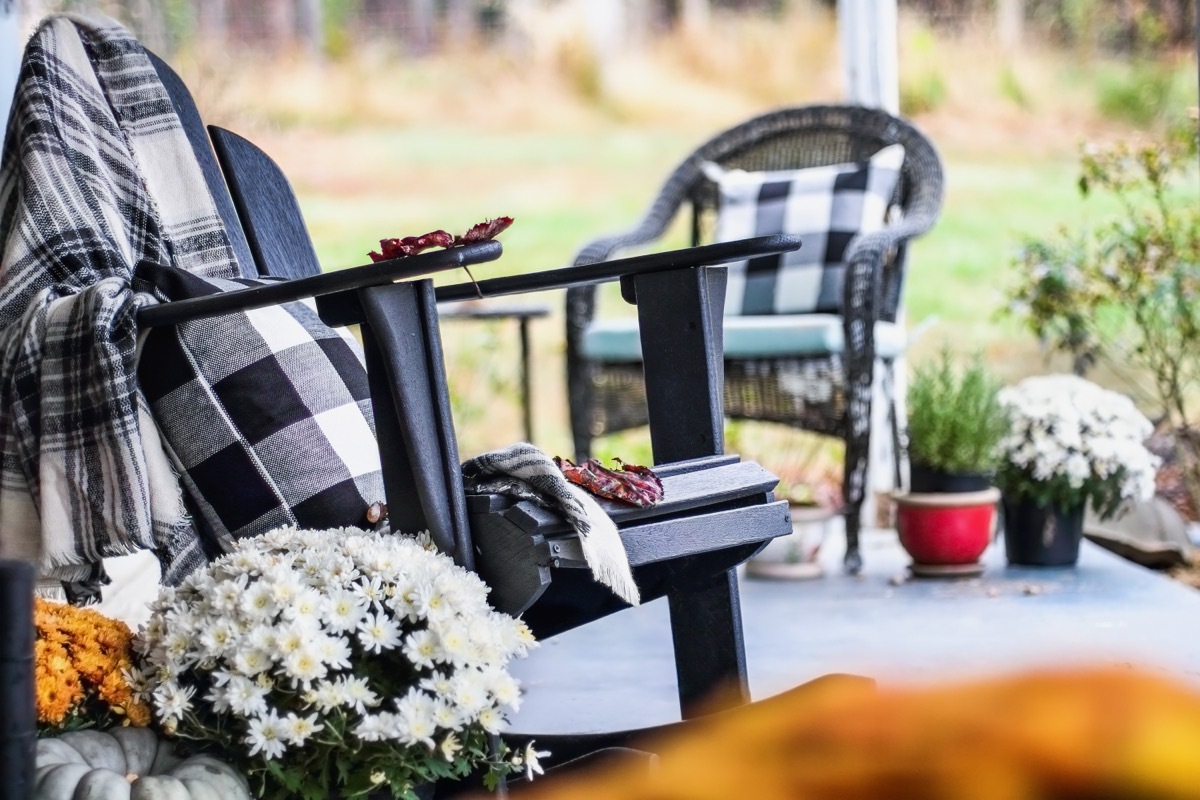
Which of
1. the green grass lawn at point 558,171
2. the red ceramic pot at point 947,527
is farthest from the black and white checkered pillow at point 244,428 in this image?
the green grass lawn at point 558,171

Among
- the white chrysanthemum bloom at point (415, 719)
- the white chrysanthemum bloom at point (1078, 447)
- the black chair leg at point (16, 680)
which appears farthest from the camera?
the white chrysanthemum bloom at point (1078, 447)

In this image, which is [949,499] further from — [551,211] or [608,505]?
[551,211]

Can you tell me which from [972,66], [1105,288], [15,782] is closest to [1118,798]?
[15,782]

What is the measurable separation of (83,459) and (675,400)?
0.65m

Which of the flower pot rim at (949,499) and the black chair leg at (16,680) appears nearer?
the black chair leg at (16,680)

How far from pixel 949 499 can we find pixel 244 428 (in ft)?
6.25

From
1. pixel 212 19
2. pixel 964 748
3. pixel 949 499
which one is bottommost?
pixel 949 499

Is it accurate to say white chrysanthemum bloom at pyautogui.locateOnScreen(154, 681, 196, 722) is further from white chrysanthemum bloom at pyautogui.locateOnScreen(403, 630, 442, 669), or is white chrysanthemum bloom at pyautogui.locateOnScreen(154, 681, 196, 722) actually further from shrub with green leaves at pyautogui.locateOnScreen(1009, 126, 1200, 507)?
shrub with green leaves at pyautogui.locateOnScreen(1009, 126, 1200, 507)

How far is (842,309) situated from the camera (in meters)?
3.11

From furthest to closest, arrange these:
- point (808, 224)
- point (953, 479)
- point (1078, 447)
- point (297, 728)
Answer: point (808, 224)
point (953, 479)
point (1078, 447)
point (297, 728)

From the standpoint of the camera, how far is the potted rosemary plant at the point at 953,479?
3.05 metres

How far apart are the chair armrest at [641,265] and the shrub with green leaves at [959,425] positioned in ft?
5.21

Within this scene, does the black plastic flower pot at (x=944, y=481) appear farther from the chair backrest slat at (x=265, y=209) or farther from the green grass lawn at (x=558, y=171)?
the green grass lawn at (x=558, y=171)

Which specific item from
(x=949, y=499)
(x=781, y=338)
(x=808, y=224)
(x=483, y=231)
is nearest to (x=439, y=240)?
(x=483, y=231)
